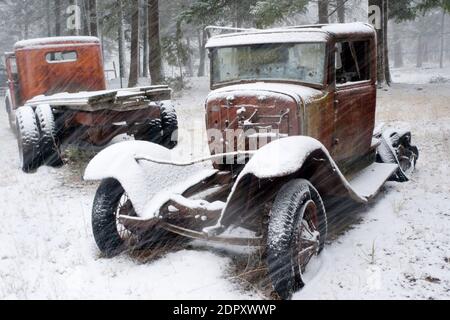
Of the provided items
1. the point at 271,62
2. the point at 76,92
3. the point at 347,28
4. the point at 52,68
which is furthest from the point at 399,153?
the point at 52,68

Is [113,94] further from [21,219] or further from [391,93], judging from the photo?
[391,93]

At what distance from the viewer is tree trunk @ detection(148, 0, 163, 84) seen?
16547mm

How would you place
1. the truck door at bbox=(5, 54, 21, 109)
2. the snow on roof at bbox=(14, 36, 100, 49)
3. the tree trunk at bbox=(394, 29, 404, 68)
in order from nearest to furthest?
1. the snow on roof at bbox=(14, 36, 100, 49)
2. the truck door at bbox=(5, 54, 21, 109)
3. the tree trunk at bbox=(394, 29, 404, 68)

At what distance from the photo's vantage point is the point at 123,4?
2403 centimetres

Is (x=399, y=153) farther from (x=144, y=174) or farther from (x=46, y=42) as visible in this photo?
(x=46, y=42)

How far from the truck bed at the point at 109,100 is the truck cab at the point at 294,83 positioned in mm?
2415

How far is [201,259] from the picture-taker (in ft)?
14.2

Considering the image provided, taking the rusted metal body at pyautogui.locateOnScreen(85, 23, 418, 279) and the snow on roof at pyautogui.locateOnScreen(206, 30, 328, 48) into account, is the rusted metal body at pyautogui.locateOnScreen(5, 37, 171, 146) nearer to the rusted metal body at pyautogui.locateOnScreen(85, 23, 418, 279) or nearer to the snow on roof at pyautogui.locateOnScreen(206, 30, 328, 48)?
the snow on roof at pyautogui.locateOnScreen(206, 30, 328, 48)

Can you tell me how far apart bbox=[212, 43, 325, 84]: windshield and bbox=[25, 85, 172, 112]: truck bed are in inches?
96.0

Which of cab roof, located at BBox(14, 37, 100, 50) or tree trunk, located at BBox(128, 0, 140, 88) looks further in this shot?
tree trunk, located at BBox(128, 0, 140, 88)

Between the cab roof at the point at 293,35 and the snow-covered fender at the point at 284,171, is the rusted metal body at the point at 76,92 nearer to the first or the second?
the cab roof at the point at 293,35

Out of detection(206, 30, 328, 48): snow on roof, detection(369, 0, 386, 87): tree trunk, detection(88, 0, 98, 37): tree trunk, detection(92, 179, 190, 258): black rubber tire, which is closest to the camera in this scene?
detection(92, 179, 190, 258): black rubber tire

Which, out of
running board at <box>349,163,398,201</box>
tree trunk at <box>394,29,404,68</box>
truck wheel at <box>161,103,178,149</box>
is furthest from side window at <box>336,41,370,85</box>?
tree trunk at <box>394,29,404,68</box>

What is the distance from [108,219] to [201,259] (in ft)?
3.23
